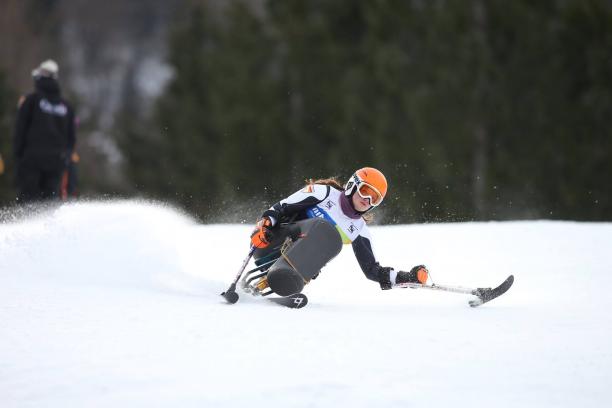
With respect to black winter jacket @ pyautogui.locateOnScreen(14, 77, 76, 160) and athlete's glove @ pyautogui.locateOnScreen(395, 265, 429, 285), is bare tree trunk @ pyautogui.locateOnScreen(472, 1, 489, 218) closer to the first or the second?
black winter jacket @ pyautogui.locateOnScreen(14, 77, 76, 160)

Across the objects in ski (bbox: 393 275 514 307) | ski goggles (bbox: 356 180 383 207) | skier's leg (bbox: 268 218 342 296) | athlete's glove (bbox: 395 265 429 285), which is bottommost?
ski (bbox: 393 275 514 307)

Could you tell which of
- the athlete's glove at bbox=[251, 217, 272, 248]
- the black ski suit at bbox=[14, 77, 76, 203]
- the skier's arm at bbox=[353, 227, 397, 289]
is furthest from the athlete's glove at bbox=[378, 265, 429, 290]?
the black ski suit at bbox=[14, 77, 76, 203]

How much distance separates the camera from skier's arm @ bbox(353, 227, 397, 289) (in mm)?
6480

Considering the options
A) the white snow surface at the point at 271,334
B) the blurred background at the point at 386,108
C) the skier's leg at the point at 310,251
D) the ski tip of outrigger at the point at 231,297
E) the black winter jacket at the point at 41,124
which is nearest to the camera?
the white snow surface at the point at 271,334

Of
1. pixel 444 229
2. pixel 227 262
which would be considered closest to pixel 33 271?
pixel 227 262

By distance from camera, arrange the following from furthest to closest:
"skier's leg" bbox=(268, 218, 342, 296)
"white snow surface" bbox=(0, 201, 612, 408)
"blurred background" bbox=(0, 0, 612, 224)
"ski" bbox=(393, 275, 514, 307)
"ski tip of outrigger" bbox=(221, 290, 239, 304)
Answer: "blurred background" bbox=(0, 0, 612, 224) → "ski" bbox=(393, 275, 514, 307) → "skier's leg" bbox=(268, 218, 342, 296) → "ski tip of outrigger" bbox=(221, 290, 239, 304) → "white snow surface" bbox=(0, 201, 612, 408)

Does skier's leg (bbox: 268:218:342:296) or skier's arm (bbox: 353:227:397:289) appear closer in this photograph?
skier's leg (bbox: 268:218:342:296)

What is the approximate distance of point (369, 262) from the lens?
6.56 meters

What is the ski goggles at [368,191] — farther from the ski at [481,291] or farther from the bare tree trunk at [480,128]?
the bare tree trunk at [480,128]

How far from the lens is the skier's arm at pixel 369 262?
648cm

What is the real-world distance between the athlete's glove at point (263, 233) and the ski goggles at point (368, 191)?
68cm

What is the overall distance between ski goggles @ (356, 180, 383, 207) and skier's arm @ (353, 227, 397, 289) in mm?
360

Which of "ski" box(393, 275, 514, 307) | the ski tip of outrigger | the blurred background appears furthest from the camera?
the blurred background

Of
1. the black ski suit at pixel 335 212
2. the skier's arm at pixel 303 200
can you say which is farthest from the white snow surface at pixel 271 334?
the skier's arm at pixel 303 200
